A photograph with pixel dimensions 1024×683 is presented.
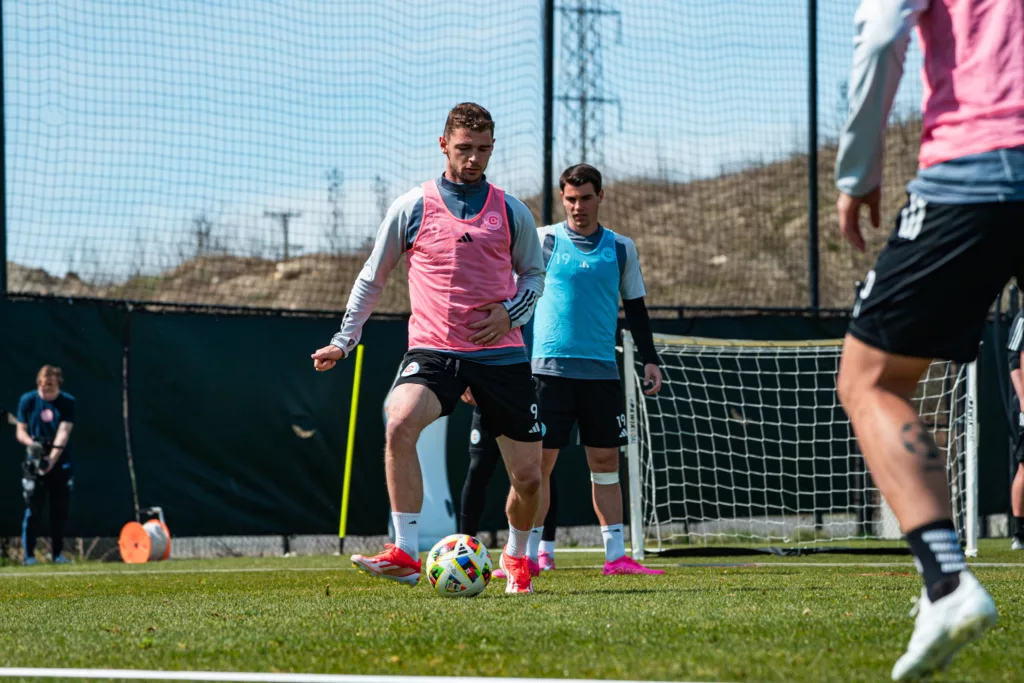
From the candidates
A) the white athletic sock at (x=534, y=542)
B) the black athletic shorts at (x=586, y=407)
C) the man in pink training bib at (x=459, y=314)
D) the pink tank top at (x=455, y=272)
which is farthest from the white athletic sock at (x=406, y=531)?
the black athletic shorts at (x=586, y=407)

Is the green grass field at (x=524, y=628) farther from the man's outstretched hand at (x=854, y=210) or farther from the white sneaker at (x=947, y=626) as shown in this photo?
the man's outstretched hand at (x=854, y=210)

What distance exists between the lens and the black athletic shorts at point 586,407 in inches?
278

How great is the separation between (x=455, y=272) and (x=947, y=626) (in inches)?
127

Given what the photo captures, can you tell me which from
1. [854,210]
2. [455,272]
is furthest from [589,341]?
[854,210]

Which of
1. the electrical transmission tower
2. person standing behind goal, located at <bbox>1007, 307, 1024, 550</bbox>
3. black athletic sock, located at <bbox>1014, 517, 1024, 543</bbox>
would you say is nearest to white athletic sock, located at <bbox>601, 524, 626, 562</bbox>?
person standing behind goal, located at <bbox>1007, 307, 1024, 550</bbox>

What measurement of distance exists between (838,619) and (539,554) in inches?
154

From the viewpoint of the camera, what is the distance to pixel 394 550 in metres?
5.38

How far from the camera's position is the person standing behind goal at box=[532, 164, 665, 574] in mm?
7090

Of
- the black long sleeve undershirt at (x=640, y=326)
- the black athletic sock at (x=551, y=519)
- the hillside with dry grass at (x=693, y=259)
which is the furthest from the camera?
the hillside with dry grass at (x=693, y=259)

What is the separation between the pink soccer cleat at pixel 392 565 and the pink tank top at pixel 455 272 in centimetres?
88

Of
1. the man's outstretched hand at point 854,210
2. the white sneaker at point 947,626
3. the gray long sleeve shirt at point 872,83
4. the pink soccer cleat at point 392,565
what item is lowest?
the pink soccer cleat at point 392,565

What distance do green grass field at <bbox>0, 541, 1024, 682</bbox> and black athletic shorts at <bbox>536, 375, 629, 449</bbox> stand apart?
834 mm

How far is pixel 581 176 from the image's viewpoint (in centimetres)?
708

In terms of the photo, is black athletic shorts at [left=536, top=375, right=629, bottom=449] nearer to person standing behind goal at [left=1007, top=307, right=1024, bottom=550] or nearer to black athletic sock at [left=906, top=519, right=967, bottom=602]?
person standing behind goal at [left=1007, top=307, right=1024, bottom=550]
